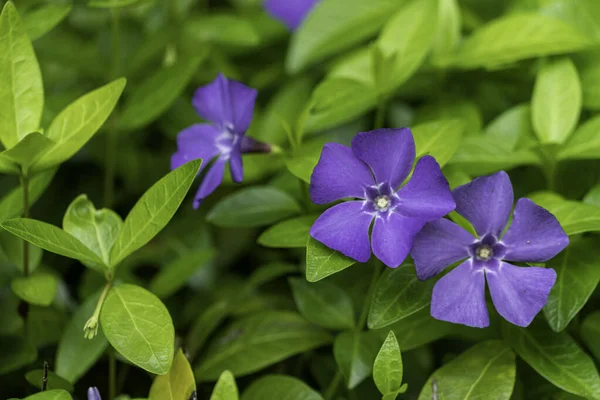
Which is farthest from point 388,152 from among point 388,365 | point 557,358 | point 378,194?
point 557,358

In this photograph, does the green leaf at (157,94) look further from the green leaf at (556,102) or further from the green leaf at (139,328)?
the green leaf at (556,102)

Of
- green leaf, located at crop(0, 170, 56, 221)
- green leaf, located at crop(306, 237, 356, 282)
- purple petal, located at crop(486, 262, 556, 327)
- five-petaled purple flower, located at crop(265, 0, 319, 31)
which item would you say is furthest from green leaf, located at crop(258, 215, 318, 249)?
five-petaled purple flower, located at crop(265, 0, 319, 31)

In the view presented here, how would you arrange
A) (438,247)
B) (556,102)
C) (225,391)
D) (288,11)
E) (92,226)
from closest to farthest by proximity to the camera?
(225,391), (438,247), (92,226), (556,102), (288,11)

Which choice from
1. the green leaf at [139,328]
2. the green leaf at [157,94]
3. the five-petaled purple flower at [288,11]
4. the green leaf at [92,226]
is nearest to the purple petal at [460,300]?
the green leaf at [139,328]

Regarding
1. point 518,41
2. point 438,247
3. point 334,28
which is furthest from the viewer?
point 334,28

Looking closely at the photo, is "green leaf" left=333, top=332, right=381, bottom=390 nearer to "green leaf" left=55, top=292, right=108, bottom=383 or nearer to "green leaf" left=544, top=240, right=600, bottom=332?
"green leaf" left=544, top=240, right=600, bottom=332

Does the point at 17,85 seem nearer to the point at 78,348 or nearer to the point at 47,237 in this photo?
the point at 47,237

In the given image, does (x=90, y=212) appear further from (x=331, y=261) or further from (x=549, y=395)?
(x=549, y=395)
